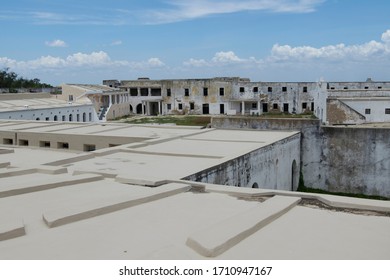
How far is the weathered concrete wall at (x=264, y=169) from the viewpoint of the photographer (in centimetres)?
1070

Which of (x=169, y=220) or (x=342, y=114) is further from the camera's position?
(x=342, y=114)

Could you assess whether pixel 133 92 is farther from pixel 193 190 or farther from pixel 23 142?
pixel 193 190

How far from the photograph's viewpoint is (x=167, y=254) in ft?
15.3

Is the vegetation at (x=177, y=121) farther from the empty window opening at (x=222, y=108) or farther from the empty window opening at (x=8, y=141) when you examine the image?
the empty window opening at (x=8, y=141)

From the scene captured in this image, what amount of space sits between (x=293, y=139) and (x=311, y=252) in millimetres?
12215

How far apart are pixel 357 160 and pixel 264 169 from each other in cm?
Result: 544

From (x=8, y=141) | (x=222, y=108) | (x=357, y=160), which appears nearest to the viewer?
(x=357, y=160)

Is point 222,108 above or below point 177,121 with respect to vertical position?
above

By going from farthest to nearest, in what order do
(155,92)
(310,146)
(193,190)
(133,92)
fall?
(133,92) < (155,92) < (310,146) < (193,190)

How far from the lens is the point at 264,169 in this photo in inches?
532

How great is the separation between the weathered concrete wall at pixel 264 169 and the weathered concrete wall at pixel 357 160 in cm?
130

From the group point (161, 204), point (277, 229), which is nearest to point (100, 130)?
point (161, 204)

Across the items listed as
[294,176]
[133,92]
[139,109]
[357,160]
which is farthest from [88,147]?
[133,92]
